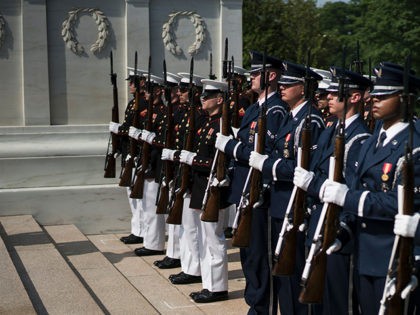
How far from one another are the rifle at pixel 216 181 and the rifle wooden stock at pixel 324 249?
2297mm

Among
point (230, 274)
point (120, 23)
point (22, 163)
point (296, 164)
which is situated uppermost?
point (120, 23)

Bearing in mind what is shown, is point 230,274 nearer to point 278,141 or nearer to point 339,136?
point 278,141

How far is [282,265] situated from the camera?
5.76m

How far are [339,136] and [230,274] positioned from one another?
4.32 meters

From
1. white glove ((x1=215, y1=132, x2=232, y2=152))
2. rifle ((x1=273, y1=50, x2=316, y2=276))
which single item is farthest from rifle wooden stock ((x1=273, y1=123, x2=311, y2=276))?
white glove ((x1=215, y1=132, x2=232, y2=152))

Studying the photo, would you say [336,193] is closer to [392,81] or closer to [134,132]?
[392,81]

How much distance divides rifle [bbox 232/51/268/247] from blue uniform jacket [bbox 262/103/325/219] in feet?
0.29

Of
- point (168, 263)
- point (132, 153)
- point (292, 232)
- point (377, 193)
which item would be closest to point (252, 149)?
point (292, 232)

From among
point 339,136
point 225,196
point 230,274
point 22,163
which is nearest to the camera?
point 339,136

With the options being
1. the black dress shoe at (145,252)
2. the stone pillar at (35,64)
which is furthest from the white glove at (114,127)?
the stone pillar at (35,64)

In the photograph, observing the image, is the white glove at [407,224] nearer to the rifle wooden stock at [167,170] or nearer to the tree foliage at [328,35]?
the rifle wooden stock at [167,170]

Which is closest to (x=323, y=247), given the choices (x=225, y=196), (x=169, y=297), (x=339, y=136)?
(x=339, y=136)

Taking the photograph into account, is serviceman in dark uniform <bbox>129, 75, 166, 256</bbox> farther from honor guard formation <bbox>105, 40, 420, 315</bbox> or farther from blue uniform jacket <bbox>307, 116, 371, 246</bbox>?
blue uniform jacket <bbox>307, 116, 371, 246</bbox>

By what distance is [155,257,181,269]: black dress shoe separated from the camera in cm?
→ 943
